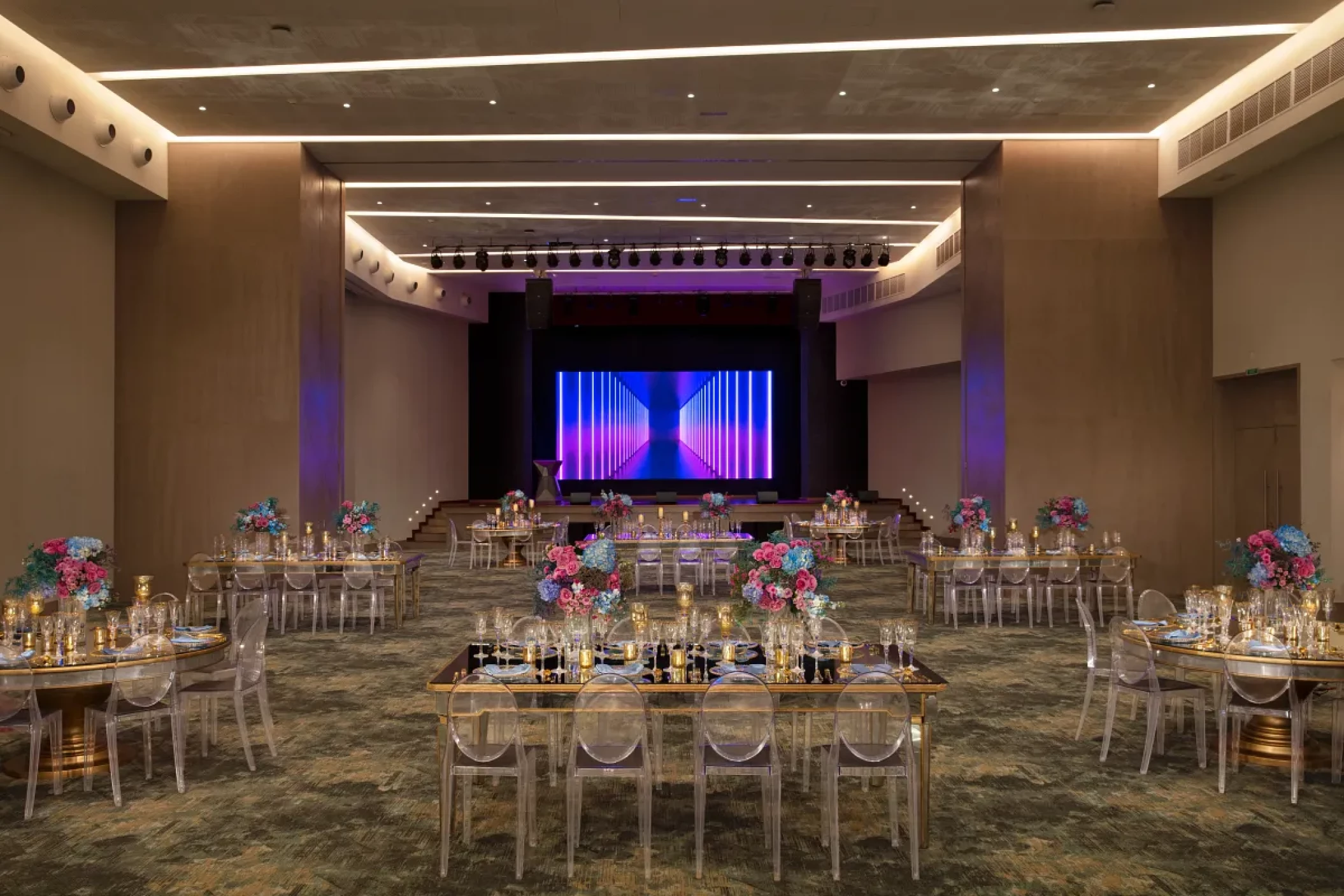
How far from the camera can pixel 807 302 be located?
17156mm

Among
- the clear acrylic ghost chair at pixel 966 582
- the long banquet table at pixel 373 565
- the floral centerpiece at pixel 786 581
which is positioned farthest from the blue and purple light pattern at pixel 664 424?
the floral centerpiece at pixel 786 581

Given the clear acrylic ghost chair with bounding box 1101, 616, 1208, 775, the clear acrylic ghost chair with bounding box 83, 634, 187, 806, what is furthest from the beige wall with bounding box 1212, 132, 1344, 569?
the clear acrylic ghost chair with bounding box 83, 634, 187, 806

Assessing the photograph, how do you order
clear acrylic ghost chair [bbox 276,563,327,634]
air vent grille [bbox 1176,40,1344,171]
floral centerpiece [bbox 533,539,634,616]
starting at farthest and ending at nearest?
clear acrylic ghost chair [bbox 276,563,327,634], air vent grille [bbox 1176,40,1344,171], floral centerpiece [bbox 533,539,634,616]

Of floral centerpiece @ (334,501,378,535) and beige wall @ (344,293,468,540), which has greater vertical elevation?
beige wall @ (344,293,468,540)

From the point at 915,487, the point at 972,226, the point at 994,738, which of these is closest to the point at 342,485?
the point at 972,226

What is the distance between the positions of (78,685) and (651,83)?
23.2 ft

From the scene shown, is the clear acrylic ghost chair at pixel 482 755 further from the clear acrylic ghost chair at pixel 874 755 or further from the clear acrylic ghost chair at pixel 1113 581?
the clear acrylic ghost chair at pixel 1113 581

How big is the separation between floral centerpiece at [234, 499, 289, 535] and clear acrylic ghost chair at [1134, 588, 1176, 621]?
25.9 feet

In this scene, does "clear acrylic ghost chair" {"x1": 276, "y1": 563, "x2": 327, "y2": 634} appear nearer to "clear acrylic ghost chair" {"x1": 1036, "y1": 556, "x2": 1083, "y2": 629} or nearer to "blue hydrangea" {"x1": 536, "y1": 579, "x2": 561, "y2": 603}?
"blue hydrangea" {"x1": 536, "y1": 579, "x2": 561, "y2": 603}

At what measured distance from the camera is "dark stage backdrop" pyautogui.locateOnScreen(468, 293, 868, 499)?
22.2 meters

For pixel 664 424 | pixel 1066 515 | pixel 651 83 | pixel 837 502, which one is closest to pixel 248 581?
pixel 651 83

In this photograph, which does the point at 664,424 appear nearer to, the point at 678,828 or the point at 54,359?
the point at 54,359

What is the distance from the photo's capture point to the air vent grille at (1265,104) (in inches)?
341

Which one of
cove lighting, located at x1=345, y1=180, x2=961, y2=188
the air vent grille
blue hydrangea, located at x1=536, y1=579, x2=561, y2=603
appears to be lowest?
blue hydrangea, located at x1=536, y1=579, x2=561, y2=603
